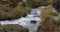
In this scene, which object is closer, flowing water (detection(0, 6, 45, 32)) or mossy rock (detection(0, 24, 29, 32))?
mossy rock (detection(0, 24, 29, 32))

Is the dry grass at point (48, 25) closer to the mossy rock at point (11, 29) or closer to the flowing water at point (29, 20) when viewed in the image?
the flowing water at point (29, 20)

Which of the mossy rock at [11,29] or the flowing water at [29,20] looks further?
the flowing water at [29,20]

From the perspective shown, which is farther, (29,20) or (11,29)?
(29,20)

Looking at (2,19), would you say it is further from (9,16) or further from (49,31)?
(49,31)

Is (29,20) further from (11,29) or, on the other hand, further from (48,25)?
(11,29)

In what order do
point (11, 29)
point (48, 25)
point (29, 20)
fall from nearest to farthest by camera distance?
point (11, 29), point (48, 25), point (29, 20)

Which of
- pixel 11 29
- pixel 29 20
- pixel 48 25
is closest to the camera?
pixel 11 29

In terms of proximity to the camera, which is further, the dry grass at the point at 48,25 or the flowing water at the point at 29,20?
the flowing water at the point at 29,20

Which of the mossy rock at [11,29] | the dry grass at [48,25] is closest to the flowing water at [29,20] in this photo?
the dry grass at [48,25]

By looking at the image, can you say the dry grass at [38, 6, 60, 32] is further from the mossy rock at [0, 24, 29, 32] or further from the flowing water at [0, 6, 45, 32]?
the mossy rock at [0, 24, 29, 32]

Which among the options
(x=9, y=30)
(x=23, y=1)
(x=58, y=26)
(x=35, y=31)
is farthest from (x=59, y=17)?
(x=23, y=1)

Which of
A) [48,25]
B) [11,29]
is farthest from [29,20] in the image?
[11,29]

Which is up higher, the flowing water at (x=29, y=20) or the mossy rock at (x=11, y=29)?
the mossy rock at (x=11, y=29)

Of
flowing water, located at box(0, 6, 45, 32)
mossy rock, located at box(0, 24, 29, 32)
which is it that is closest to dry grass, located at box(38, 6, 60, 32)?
flowing water, located at box(0, 6, 45, 32)
